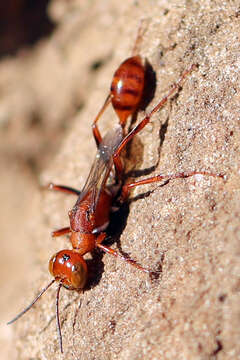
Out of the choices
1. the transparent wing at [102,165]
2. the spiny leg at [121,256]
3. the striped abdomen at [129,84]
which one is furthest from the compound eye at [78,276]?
the striped abdomen at [129,84]

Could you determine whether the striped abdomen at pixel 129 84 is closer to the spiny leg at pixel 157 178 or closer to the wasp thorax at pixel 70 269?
the spiny leg at pixel 157 178

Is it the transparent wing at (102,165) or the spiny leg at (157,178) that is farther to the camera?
the transparent wing at (102,165)

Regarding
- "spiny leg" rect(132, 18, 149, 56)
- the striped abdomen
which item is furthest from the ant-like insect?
"spiny leg" rect(132, 18, 149, 56)

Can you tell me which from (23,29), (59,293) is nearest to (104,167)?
(59,293)

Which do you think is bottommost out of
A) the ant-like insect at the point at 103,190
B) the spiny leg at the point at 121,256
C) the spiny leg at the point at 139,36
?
the spiny leg at the point at 121,256

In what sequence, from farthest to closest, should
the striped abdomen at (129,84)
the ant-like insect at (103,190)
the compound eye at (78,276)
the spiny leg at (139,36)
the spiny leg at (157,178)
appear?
the spiny leg at (139,36) < the striped abdomen at (129,84) < the ant-like insect at (103,190) < the compound eye at (78,276) < the spiny leg at (157,178)

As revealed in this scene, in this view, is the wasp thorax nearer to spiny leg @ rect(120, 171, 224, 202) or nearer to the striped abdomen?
spiny leg @ rect(120, 171, 224, 202)

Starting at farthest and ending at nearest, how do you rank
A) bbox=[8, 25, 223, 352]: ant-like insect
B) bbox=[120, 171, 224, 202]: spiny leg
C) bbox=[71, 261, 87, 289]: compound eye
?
bbox=[8, 25, 223, 352]: ant-like insect
bbox=[71, 261, 87, 289]: compound eye
bbox=[120, 171, 224, 202]: spiny leg

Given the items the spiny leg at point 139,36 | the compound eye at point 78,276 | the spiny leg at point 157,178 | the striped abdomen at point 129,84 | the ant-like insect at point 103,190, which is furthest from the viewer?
the spiny leg at point 139,36

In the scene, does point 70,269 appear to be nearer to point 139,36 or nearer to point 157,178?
point 157,178
